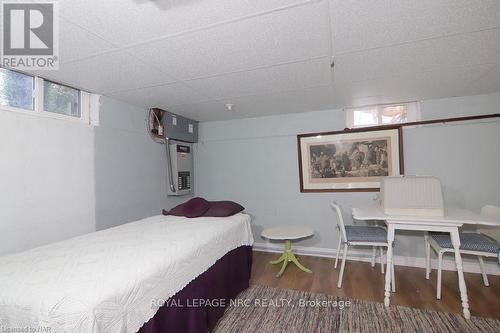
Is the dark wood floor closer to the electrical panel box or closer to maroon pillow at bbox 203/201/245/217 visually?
maroon pillow at bbox 203/201/245/217

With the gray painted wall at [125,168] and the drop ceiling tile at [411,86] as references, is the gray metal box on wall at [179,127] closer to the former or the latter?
the gray painted wall at [125,168]

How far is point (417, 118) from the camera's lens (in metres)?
2.94

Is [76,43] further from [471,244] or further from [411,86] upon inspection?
[471,244]

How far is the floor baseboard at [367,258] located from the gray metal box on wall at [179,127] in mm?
2067

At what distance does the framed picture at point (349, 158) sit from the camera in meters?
3.04

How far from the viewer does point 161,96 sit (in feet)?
8.41

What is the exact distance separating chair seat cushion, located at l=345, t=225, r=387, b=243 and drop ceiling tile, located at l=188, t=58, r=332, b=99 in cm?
167

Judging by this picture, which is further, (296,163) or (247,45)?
(296,163)

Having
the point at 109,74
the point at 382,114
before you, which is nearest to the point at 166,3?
the point at 109,74

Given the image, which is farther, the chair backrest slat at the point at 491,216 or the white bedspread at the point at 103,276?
the chair backrest slat at the point at 491,216

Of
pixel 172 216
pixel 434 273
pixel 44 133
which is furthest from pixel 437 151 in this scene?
pixel 44 133

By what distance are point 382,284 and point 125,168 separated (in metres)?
3.20

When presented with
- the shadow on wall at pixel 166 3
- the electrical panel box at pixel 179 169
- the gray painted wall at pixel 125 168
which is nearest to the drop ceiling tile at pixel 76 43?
the shadow on wall at pixel 166 3

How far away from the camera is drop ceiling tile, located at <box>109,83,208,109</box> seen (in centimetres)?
233
